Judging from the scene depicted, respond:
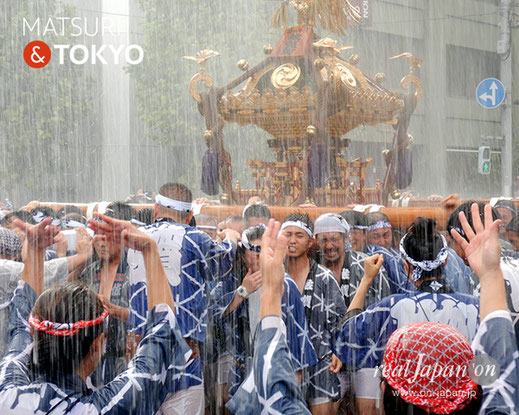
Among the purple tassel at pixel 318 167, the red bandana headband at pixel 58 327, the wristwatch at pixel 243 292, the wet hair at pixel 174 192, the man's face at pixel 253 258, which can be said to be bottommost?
the wristwatch at pixel 243 292

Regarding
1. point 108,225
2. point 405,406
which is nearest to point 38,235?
point 108,225

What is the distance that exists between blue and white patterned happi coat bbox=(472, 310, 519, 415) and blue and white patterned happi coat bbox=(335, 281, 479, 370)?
2.80 feet

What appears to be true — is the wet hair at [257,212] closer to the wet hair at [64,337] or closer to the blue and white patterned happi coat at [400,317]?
the blue and white patterned happi coat at [400,317]

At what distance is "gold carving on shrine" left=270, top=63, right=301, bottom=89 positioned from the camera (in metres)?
9.77

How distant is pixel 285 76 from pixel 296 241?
19.4 ft

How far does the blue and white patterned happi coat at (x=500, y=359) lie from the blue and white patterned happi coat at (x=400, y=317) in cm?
85

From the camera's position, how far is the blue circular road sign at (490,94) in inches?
455

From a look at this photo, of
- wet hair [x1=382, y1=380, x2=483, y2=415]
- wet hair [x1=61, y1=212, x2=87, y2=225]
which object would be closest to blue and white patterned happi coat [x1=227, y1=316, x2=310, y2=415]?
wet hair [x1=382, y1=380, x2=483, y2=415]

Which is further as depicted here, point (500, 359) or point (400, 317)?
point (400, 317)

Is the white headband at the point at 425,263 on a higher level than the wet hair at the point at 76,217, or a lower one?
lower

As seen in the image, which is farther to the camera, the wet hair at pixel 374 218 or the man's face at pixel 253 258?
the wet hair at pixel 374 218

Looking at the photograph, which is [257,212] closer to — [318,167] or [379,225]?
[379,225]

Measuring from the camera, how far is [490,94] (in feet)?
38.0

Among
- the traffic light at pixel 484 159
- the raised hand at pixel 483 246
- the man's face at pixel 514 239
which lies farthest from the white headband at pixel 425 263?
the traffic light at pixel 484 159
